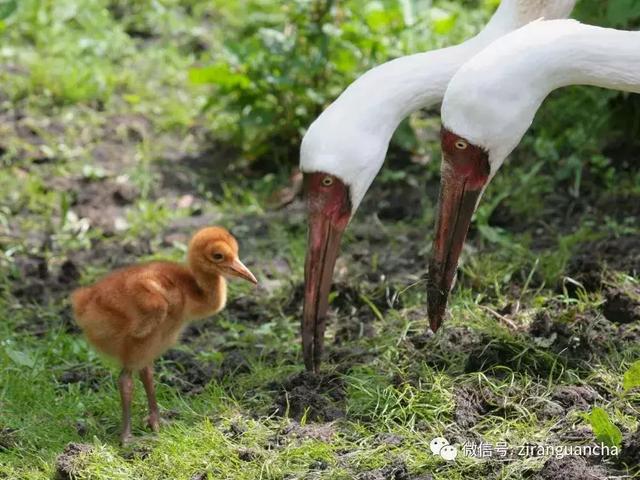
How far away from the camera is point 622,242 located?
6.78m

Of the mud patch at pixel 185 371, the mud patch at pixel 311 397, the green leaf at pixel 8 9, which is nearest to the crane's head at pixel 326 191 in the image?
the mud patch at pixel 311 397

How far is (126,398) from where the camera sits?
5.39 metres

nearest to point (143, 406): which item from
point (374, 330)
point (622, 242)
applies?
point (374, 330)

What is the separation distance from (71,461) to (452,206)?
1.88 m

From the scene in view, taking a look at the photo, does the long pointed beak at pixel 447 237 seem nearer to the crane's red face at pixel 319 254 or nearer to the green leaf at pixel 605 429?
the crane's red face at pixel 319 254

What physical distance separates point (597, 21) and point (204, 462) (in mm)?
3713

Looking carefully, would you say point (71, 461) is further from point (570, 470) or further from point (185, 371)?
point (570, 470)

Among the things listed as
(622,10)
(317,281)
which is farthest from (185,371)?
(622,10)

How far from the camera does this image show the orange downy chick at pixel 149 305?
5.36 meters

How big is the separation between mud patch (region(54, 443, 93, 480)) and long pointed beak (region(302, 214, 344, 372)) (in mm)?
1124

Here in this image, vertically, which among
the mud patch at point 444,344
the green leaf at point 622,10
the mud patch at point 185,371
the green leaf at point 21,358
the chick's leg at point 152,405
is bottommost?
the green leaf at point 21,358

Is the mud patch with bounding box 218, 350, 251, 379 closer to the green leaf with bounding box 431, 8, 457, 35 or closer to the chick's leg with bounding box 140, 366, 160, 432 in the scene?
the chick's leg with bounding box 140, 366, 160, 432

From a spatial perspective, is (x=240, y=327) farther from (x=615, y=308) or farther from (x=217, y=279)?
(x=615, y=308)

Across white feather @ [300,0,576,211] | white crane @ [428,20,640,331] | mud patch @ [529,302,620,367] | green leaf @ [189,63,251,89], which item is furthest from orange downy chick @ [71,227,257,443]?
green leaf @ [189,63,251,89]
